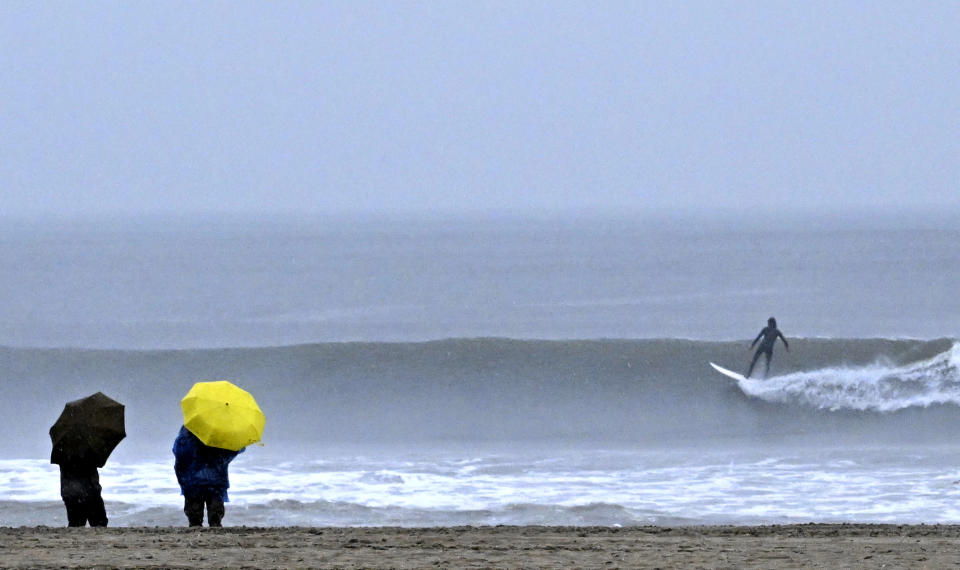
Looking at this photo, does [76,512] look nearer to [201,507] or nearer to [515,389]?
[201,507]

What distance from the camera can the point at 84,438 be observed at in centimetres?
722

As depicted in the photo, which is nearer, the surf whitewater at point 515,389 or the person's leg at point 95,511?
the person's leg at point 95,511

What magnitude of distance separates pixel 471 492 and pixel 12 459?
5.58 metres

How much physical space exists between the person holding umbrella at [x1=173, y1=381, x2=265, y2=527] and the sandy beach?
1.16 ft

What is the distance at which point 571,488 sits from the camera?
38.8 ft

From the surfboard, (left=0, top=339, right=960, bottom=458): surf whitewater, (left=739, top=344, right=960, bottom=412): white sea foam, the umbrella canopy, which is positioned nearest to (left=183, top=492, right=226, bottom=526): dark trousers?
the umbrella canopy

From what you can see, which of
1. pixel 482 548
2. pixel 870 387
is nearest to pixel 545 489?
pixel 482 548

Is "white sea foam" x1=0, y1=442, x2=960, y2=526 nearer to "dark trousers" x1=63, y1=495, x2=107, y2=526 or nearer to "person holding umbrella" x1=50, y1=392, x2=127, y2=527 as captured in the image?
"dark trousers" x1=63, y1=495, x2=107, y2=526

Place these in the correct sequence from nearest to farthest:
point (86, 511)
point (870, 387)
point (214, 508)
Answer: point (214, 508) → point (86, 511) → point (870, 387)

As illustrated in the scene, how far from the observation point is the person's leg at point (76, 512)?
7445 mm

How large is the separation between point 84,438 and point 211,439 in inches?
31.6

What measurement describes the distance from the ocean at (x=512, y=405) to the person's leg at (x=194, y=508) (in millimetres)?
2789

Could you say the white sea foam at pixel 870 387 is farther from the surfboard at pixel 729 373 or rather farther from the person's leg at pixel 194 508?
the person's leg at pixel 194 508

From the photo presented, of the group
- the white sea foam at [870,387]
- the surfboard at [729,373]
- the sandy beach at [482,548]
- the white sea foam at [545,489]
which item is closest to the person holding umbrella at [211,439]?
the sandy beach at [482,548]
